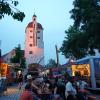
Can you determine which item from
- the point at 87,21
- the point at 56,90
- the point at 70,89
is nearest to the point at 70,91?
the point at 70,89

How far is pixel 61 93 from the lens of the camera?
19656mm

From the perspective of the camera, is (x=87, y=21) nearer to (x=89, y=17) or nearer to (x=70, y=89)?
(x=89, y=17)

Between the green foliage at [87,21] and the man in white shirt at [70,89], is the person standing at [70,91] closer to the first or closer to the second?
the man in white shirt at [70,89]

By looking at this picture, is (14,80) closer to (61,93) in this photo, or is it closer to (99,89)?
(99,89)

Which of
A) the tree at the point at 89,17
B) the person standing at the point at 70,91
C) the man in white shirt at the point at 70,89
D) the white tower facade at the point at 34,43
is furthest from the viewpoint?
the white tower facade at the point at 34,43

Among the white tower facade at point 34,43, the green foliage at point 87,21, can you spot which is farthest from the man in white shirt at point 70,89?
the white tower facade at point 34,43

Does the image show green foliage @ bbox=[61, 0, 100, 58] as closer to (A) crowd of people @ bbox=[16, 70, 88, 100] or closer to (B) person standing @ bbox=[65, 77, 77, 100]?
(A) crowd of people @ bbox=[16, 70, 88, 100]

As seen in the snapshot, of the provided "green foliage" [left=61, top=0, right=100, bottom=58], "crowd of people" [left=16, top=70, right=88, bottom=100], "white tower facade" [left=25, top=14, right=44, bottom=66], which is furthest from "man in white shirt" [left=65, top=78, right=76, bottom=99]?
"white tower facade" [left=25, top=14, right=44, bottom=66]

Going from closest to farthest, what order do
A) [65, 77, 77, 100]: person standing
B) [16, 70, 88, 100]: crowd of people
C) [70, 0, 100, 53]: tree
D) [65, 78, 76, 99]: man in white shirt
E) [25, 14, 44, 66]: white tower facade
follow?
[16, 70, 88, 100]: crowd of people
[65, 77, 77, 100]: person standing
[65, 78, 76, 99]: man in white shirt
[70, 0, 100, 53]: tree
[25, 14, 44, 66]: white tower facade

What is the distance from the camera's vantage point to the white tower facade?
145800mm

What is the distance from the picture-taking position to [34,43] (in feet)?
481

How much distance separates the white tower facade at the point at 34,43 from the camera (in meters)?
146

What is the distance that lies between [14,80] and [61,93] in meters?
47.6

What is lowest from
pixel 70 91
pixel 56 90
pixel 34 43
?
pixel 70 91
